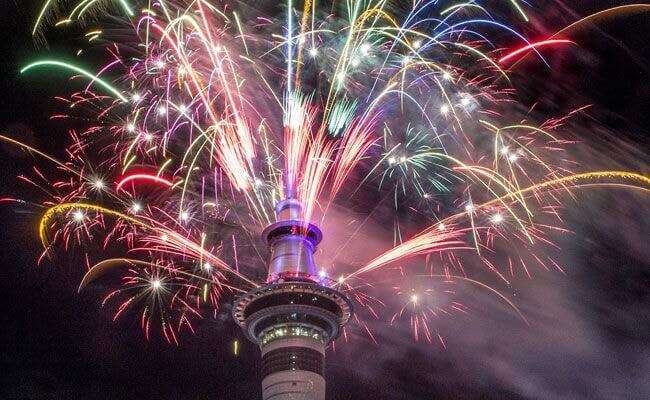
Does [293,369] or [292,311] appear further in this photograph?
[292,311]

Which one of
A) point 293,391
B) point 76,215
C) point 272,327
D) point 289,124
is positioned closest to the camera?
point 76,215

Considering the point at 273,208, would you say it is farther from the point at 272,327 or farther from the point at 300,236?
the point at 272,327

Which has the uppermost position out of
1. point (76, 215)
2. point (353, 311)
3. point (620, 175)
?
point (353, 311)

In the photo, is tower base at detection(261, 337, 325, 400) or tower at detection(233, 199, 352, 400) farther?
tower at detection(233, 199, 352, 400)

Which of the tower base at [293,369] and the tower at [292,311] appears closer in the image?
the tower base at [293,369]

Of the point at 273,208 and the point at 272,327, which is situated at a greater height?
the point at 273,208

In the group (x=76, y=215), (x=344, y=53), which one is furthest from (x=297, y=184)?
(x=76, y=215)

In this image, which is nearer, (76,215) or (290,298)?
(76,215)

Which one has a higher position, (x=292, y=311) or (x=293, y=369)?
(x=292, y=311)
